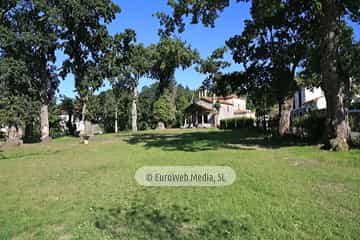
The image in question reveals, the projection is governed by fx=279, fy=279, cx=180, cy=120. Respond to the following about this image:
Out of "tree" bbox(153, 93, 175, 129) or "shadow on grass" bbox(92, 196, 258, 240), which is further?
"tree" bbox(153, 93, 175, 129)

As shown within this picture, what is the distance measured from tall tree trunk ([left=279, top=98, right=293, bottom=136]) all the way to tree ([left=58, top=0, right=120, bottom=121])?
57.2ft

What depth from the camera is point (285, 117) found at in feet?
66.7

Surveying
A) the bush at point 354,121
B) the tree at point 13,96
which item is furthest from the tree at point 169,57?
the bush at point 354,121

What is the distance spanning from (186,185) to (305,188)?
254cm

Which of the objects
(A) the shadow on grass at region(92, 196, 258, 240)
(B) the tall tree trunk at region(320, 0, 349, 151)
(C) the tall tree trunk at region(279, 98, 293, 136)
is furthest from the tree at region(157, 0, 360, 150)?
(A) the shadow on grass at region(92, 196, 258, 240)

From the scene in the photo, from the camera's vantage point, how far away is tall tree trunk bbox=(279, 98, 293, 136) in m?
19.9

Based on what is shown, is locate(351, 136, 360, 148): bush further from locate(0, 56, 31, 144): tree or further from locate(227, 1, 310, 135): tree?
locate(0, 56, 31, 144): tree

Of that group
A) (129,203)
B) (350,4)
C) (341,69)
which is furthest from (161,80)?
(129,203)

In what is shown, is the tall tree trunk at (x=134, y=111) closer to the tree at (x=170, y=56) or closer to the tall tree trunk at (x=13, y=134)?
the tree at (x=170, y=56)

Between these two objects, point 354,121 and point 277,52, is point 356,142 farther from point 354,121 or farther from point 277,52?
point 277,52

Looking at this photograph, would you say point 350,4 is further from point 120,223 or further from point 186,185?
point 120,223

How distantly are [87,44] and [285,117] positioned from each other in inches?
798

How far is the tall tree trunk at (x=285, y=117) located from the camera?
19859mm

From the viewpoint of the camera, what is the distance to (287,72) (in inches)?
783
